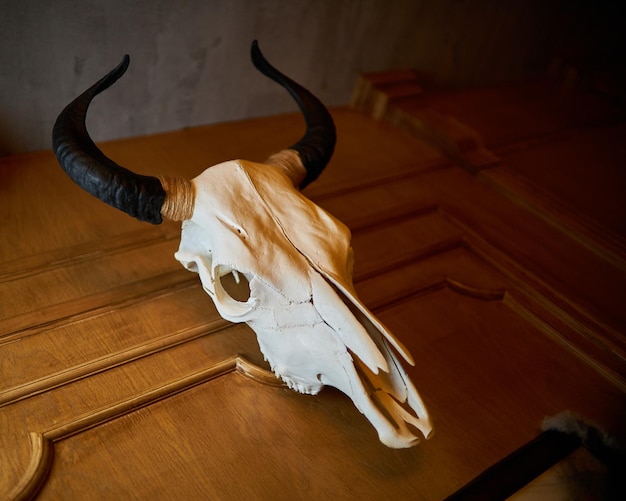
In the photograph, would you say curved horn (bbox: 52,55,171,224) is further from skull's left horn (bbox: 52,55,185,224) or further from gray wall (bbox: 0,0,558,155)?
gray wall (bbox: 0,0,558,155)

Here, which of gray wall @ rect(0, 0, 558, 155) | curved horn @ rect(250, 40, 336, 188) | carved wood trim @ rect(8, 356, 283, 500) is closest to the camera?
carved wood trim @ rect(8, 356, 283, 500)

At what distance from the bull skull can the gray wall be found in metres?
0.58

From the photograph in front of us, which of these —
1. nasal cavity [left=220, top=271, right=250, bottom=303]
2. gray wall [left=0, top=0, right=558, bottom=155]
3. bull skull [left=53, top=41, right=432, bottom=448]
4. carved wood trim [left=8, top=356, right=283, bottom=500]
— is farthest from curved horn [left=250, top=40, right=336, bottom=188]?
gray wall [left=0, top=0, right=558, bottom=155]

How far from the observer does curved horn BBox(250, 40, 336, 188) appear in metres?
1.34

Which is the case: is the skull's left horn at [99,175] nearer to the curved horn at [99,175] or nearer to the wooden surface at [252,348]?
Result: the curved horn at [99,175]

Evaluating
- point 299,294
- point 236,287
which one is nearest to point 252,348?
point 236,287

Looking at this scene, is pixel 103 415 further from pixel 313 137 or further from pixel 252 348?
pixel 313 137

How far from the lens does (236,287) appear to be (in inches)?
57.7

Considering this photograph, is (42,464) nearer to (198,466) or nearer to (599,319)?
(198,466)

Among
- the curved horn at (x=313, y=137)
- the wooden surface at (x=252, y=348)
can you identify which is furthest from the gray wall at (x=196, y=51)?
the curved horn at (x=313, y=137)

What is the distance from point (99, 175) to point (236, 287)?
51 cm

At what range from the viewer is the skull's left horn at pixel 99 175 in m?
1.06

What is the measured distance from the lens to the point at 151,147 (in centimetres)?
195

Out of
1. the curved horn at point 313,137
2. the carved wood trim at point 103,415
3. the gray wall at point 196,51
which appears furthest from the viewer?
the gray wall at point 196,51
